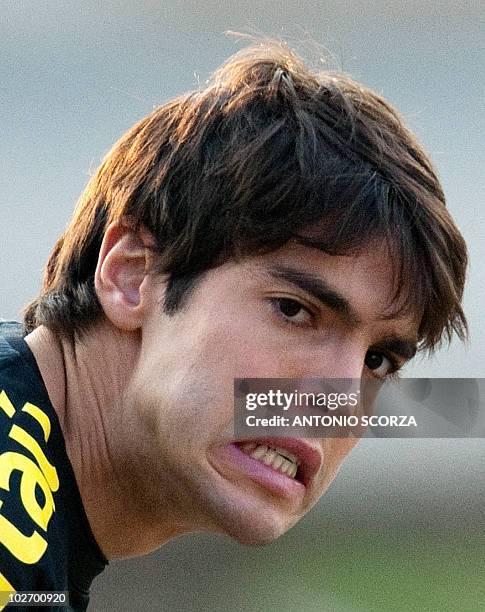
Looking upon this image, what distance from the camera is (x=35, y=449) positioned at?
253 centimetres

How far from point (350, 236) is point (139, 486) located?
0.83 meters

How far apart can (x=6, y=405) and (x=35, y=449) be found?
0.12m

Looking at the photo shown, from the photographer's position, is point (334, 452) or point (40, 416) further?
point (334, 452)

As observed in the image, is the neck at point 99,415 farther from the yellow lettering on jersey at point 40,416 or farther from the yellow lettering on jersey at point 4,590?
the yellow lettering on jersey at point 4,590

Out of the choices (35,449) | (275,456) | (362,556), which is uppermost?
(362,556)

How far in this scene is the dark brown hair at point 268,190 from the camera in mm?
2775

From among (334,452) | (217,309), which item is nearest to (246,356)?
(217,309)

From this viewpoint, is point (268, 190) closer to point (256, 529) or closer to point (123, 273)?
point (123, 273)

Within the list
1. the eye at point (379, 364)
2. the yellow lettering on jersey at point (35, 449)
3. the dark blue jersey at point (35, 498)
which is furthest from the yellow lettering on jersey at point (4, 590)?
the eye at point (379, 364)

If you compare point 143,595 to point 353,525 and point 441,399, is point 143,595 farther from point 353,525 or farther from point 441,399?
point 441,399

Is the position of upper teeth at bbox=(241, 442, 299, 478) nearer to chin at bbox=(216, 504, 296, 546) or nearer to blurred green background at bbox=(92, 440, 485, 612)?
chin at bbox=(216, 504, 296, 546)

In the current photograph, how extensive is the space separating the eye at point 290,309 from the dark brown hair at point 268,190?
0.43 feet

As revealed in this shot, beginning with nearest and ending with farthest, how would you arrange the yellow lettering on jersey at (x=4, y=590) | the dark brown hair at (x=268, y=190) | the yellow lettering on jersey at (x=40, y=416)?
1. the yellow lettering on jersey at (x=4, y=590)
2. the yellow lettering on jersey at (x=40, y=416)
3. the dark brown hair at (x=268, y=190)

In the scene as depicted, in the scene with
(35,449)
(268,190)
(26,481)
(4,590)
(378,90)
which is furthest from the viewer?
(378,90)
